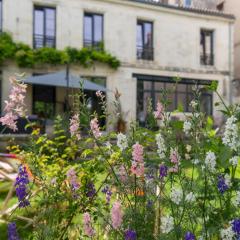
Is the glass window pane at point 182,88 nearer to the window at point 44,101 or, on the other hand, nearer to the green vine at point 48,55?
the green vine at point 48,55

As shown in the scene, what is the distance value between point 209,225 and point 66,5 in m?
17.2

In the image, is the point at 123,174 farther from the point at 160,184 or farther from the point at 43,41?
the point at 43,41

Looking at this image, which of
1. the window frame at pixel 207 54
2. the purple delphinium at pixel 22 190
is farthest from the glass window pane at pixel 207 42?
the purple delphinium at pixel 22 190

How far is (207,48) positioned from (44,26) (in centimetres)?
919

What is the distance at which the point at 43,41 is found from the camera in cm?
1755

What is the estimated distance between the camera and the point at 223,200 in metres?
1.95

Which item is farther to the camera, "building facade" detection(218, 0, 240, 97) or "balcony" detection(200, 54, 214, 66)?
"building facade" detection(218, 0, 240, 97)

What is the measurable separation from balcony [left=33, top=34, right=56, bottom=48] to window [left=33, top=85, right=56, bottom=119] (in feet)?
6.13

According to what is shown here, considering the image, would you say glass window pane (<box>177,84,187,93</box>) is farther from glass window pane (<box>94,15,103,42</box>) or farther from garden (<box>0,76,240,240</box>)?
garden (<box>0,76,240,240</box>)

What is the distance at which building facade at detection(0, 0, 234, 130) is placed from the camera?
17219 millimetres

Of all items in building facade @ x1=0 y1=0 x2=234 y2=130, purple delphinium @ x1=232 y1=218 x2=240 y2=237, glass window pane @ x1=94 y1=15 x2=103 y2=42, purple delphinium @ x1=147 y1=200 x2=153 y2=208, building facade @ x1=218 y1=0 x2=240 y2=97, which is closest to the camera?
purple delphinium @ x1=232 y1=218 x2=240 y2=237

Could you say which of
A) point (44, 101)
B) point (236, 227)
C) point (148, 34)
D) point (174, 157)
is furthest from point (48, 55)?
point (236, 227)

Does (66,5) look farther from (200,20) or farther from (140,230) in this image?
(140,230)

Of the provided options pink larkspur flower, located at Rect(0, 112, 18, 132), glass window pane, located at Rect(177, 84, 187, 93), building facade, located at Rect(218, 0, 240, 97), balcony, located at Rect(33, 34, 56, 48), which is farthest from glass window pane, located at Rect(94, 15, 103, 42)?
pink larkspur flower, located at Rect(0, 112, 18, 132)
